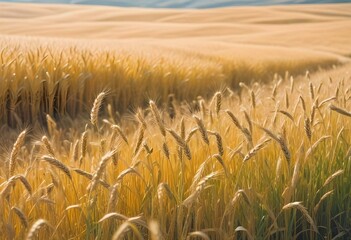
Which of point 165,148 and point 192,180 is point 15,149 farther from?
point 192,180

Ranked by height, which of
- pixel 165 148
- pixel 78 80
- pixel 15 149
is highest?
pixel 15 149

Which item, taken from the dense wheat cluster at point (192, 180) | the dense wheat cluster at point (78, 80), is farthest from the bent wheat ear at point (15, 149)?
the dense wheat cluster at point (78, 80)

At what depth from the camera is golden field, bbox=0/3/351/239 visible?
1.47 meters

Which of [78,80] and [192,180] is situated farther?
[78,80]

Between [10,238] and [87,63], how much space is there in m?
3.99

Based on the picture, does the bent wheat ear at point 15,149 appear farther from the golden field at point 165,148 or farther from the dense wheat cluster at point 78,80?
the dense wheat cluster at point 78,80

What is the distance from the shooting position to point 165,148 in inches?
60.3

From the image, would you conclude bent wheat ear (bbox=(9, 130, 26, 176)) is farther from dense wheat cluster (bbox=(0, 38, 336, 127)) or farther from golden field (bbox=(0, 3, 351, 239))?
dense wheat cluster (bbox=(0, 38, 336, 127))

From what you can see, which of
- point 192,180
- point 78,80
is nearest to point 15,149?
point 192,180

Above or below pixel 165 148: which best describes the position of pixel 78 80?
below

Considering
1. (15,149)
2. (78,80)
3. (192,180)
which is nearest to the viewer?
(15,149)

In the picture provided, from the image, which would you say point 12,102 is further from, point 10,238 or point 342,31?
point 342,31

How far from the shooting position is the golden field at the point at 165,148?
1467 millimetres

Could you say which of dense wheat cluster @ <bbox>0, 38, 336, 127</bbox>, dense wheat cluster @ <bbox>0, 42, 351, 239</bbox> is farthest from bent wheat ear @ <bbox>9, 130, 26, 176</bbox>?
dense wheat cluster @ <bbox>0, 38, 336, 127</bbox>
